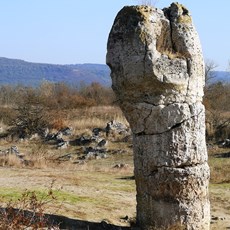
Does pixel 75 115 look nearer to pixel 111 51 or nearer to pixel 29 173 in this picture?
pixel 29 173

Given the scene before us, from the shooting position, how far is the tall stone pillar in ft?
24.1

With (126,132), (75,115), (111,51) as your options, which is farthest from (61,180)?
(75,115)

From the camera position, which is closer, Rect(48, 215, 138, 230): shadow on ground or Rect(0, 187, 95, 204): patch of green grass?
Rect(48, 215, 138, 230): shadow on ground

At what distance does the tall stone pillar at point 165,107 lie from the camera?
7.34 meters

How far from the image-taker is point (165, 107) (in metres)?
7.42

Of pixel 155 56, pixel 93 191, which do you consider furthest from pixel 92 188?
pixel 155 56

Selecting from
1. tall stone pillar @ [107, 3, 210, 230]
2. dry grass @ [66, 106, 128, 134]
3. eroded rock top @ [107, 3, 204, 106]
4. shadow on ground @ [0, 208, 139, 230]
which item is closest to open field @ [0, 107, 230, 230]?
shadow on ground @ [0, 208, 139, 230]

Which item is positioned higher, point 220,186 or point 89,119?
point 89,119

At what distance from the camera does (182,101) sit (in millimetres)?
7492

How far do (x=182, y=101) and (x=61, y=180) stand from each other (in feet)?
19.9

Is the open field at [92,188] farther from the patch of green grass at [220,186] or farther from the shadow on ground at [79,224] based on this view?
the shadow on ground at [79,224]

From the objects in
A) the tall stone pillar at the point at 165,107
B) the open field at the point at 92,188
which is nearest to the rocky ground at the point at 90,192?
the open field at the point at 92,188

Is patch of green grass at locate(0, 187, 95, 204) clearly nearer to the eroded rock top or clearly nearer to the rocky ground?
the rocky ground

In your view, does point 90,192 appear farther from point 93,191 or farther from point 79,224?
point 79,224
